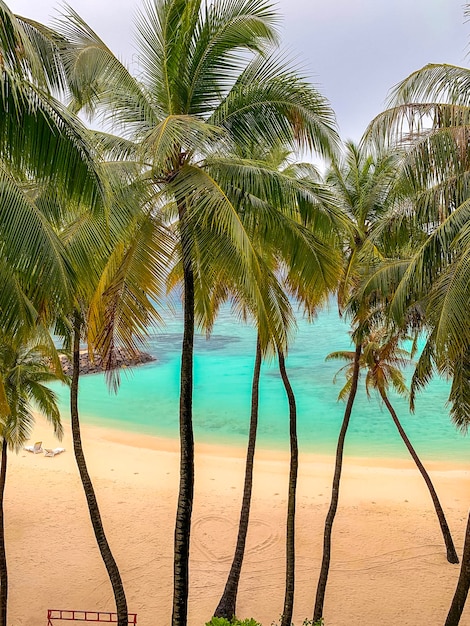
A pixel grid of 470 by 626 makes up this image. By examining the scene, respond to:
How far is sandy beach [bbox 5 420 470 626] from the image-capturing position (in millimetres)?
10477

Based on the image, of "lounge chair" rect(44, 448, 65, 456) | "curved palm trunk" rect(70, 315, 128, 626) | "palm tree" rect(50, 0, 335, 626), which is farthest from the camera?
"lounge chair" rect(44, 448, 65, 456)

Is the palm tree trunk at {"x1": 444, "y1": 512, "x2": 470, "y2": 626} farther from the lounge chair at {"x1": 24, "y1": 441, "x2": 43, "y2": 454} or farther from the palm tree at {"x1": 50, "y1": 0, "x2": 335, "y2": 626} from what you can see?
the lounge chair at {"x1": 24, "y1": 441, "x2": 43, "y2": 454}

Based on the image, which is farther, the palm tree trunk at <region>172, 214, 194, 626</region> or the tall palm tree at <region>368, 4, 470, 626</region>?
the palm tree trunk at <region>172, 214, 194, 626</region>

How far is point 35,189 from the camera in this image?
6051mm

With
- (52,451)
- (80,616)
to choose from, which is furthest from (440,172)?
(52,451)

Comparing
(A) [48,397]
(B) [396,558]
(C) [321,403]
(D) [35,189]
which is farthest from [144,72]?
(C) [321,403]

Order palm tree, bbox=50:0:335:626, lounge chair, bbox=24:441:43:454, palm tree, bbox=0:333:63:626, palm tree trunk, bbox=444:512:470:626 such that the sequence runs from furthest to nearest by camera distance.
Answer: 1. lounge chair, bbox=24:441:43:454
2. palm tree, bbox=0:333:63:626
3. palm tree trunk, bbox=444:512:470:626
4. palm tree, bbox=50:0:335:626

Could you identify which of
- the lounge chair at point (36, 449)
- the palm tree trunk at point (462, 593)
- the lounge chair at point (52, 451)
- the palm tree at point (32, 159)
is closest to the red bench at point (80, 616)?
the palm tree trunk at point (462, 593)

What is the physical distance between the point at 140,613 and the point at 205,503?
5.57m

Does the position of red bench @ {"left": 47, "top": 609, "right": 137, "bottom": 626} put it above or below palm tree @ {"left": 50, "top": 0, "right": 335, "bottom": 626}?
below

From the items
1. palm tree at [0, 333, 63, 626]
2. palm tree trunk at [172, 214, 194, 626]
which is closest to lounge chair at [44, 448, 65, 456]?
palm tree at [0, 333, 63, 626]

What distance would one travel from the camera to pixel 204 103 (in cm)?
656

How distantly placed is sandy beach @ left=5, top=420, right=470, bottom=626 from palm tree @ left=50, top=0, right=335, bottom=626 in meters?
4.92

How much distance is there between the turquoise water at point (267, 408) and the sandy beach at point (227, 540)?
5.29 meters
